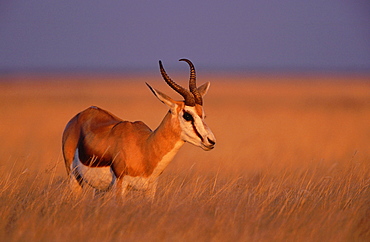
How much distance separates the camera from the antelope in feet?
25.7

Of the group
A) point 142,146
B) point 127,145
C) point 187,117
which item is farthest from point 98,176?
point 187,117

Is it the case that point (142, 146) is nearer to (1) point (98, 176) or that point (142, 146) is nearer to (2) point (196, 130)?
(1) point (98, 176)

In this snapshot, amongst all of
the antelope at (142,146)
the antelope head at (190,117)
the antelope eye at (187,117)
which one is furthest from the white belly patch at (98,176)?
the antelope eye at (187,117)

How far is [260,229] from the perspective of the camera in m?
6.53

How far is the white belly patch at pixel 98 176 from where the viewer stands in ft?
26.6

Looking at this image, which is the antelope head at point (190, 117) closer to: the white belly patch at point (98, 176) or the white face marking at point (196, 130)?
the white face marking at point (196, 130)

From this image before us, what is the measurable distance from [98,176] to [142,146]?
0.79 meters

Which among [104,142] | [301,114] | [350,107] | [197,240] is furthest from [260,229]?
[350,107]

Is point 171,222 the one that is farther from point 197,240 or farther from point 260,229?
point 260,229

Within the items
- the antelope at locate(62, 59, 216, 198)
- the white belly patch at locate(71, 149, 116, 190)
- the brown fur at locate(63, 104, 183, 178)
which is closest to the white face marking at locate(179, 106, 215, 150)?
the antelope at locate(62, 59, 216, 198)

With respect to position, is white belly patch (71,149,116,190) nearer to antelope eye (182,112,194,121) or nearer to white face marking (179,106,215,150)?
white face marking (179,106,215,150)

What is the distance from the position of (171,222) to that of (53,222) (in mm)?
1412

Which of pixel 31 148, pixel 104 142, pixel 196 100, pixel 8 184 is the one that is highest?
pixel 196 100

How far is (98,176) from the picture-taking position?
8.18 metres
